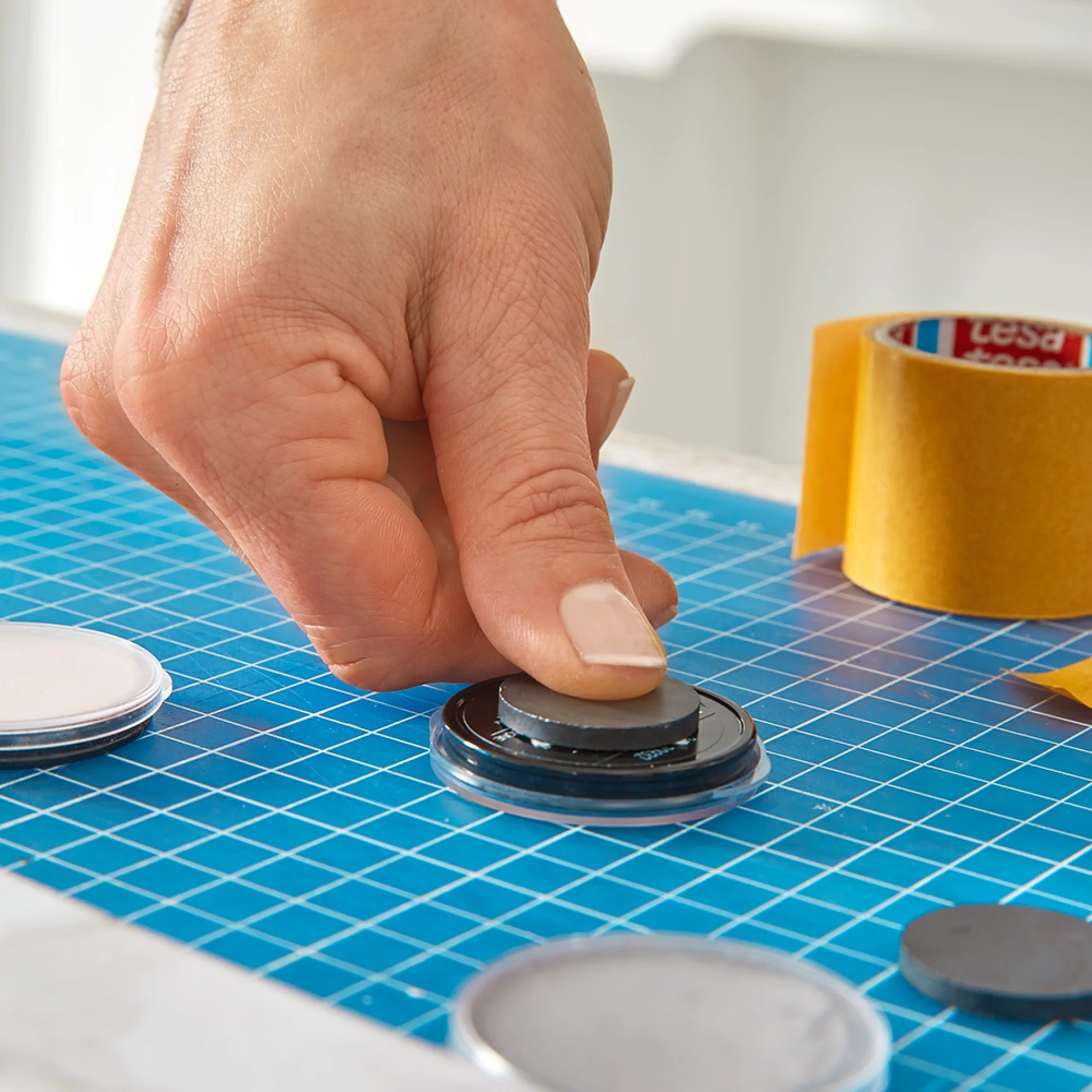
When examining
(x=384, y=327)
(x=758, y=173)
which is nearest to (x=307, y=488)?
(x=384, y=327)

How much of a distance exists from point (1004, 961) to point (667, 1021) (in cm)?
12

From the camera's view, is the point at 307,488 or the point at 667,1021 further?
the point at 307,488

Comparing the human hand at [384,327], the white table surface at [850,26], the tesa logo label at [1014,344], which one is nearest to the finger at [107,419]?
the human hand at [384,327]

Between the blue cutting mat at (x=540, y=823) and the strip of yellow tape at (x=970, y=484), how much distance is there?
0.08 ft

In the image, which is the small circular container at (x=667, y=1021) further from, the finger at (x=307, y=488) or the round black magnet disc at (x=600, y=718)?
the finger at (x=307, y=488)

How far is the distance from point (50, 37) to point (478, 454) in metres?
2.52

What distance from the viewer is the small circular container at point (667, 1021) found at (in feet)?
1.36

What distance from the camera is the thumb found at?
653mm

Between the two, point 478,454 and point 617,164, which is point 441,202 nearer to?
point 478,454

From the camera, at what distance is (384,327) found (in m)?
0.70

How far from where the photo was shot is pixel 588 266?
780 millimetres

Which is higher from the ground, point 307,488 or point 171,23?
point 171,23

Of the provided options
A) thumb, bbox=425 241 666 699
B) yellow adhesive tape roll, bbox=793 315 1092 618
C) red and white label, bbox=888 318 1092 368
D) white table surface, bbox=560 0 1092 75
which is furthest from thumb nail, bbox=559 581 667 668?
white table surface, bbox=560 0 1092 75

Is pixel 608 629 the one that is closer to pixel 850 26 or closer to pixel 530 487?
pixel 530 487
